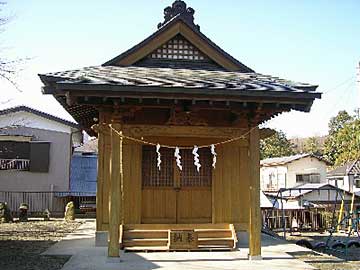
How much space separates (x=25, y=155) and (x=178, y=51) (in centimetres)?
1322

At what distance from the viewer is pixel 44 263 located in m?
8.79

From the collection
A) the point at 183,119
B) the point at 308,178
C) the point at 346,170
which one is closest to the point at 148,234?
the point at 183,119

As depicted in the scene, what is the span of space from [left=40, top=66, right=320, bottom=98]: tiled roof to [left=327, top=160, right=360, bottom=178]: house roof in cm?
2953

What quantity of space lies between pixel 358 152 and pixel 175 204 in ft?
97.4

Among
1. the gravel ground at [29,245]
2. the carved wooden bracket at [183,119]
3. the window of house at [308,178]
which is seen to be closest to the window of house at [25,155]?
the gravel ground at [29,245]

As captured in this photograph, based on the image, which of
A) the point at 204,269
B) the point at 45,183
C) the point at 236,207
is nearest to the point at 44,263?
the point at 204,269

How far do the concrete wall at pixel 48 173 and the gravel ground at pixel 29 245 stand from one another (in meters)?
4.93

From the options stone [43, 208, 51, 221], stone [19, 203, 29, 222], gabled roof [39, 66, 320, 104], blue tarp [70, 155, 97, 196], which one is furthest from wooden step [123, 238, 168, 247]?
blue tarp [70, 155, 97, 196]

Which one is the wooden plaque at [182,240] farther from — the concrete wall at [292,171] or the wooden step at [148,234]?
the concrete wall at [292,171]

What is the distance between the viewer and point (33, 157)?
22.3 meters

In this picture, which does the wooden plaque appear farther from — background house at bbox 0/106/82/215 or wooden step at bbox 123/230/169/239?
background house at bbox 0/106/82/215

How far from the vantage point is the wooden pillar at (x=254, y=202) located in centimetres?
912

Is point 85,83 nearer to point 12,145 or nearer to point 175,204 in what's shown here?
point 175,204

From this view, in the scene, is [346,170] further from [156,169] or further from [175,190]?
[156,169]
